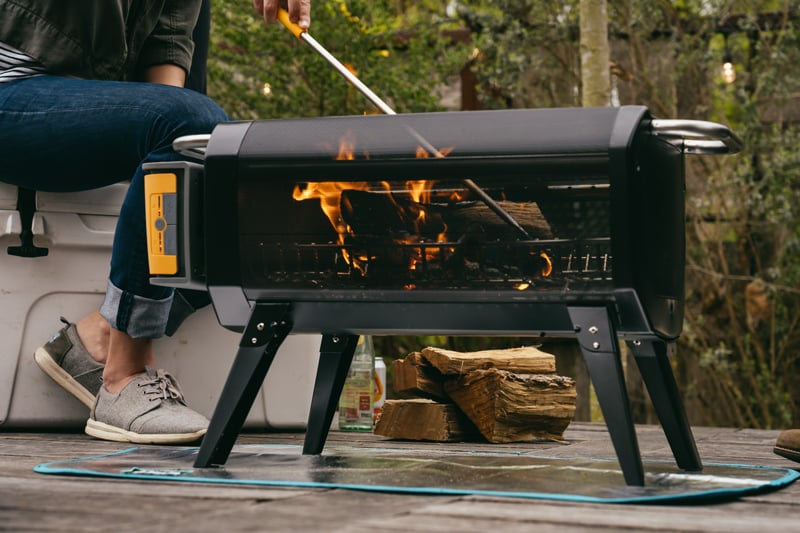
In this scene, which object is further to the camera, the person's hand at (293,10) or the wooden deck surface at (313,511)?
the person's hand at (293,10)

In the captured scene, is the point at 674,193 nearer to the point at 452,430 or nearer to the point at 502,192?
the point at 502,192

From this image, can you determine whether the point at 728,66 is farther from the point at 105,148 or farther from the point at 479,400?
the point at 105,148

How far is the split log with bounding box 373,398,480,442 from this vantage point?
9.33 feet

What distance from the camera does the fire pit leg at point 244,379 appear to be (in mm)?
1951

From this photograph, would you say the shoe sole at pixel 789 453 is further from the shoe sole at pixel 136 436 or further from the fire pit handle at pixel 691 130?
the shoe sole at pixel 136 436

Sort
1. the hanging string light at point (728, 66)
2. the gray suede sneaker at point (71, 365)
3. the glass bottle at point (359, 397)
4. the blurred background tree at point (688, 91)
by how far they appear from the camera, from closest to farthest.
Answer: the gray suede sneaker at point (71, 365), the glass bottle at point (359, 397), the blurred background tree at point (688, 91), the hanging string light at point (728, 66)

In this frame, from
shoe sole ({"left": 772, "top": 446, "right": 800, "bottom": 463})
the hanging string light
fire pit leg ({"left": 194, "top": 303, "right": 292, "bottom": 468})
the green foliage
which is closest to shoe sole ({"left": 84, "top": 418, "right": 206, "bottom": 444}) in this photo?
fire pit leg ({"left": 194, "top": 303, "right": 292, "bottom": 468})

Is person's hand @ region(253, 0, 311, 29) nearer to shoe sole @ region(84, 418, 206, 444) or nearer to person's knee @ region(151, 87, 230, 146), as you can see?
person's knee @ region(151, 87, 230, 146)

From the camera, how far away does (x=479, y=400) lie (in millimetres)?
2826

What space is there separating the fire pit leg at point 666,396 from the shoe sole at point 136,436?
100 cm

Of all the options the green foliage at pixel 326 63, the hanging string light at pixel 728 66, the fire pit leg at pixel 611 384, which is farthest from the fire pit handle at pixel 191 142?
the hanging string light at pixel 728 66

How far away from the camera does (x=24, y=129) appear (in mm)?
2527

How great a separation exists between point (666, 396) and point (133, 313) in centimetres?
121

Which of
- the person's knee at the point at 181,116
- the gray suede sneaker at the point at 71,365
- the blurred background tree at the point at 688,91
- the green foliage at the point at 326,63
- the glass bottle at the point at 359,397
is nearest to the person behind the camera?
the person's knee at the point at 181,116
